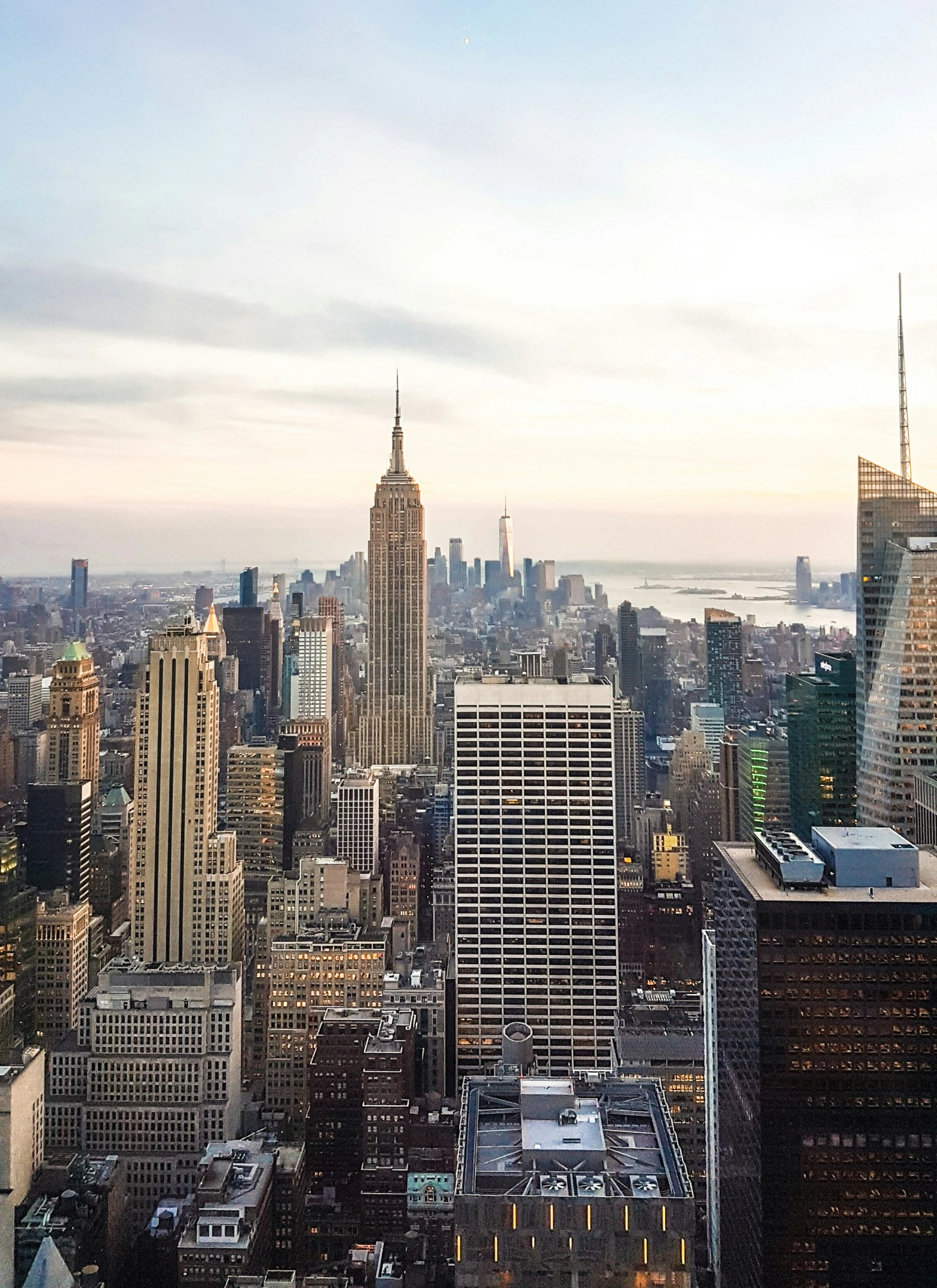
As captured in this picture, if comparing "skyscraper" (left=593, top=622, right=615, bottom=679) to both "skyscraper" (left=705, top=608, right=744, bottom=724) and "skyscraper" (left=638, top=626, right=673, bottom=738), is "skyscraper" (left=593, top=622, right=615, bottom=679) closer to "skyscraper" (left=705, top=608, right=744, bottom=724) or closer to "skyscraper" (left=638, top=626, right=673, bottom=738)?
"skyscraper" (left=638, top=626, right=673, bottom=738)

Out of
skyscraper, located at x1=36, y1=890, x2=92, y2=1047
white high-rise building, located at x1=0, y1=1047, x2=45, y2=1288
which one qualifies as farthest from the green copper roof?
white high-rise building, located at x1=0, y1=1047, x2=45, y2=1288

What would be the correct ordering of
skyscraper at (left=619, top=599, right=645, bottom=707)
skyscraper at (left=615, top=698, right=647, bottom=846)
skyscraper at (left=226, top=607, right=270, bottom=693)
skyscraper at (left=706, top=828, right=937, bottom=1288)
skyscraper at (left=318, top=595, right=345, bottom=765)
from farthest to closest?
skyscraper at (left=318, top=595, right=345, bottom=765), skyscraper at (left=226, top=607, right=270, bottom=693), skyscraper at (left=615, top=698, right=647, bottom=846), skyscraper at (left=619, top=599, right=645, bottom=707), skyscraper at (left=706, top=828, right=937, bottom=1288)

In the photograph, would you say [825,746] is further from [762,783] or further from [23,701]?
[23,701]

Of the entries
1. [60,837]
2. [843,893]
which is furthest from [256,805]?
[843,893]

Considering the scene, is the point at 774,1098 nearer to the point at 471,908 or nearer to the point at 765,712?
the point at 471,908

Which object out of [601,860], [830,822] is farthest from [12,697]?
[830,822]

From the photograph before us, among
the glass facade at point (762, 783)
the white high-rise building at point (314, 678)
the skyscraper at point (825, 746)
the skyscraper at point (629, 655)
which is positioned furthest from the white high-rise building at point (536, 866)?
the white high-rise building at point (314, 678)

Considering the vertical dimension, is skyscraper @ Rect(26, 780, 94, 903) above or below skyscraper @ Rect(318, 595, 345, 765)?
below

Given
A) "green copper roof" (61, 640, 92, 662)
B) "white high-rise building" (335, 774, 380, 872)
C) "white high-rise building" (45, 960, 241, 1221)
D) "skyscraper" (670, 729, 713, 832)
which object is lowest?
"white high-rise building" (45, 960, 241, 1221)
